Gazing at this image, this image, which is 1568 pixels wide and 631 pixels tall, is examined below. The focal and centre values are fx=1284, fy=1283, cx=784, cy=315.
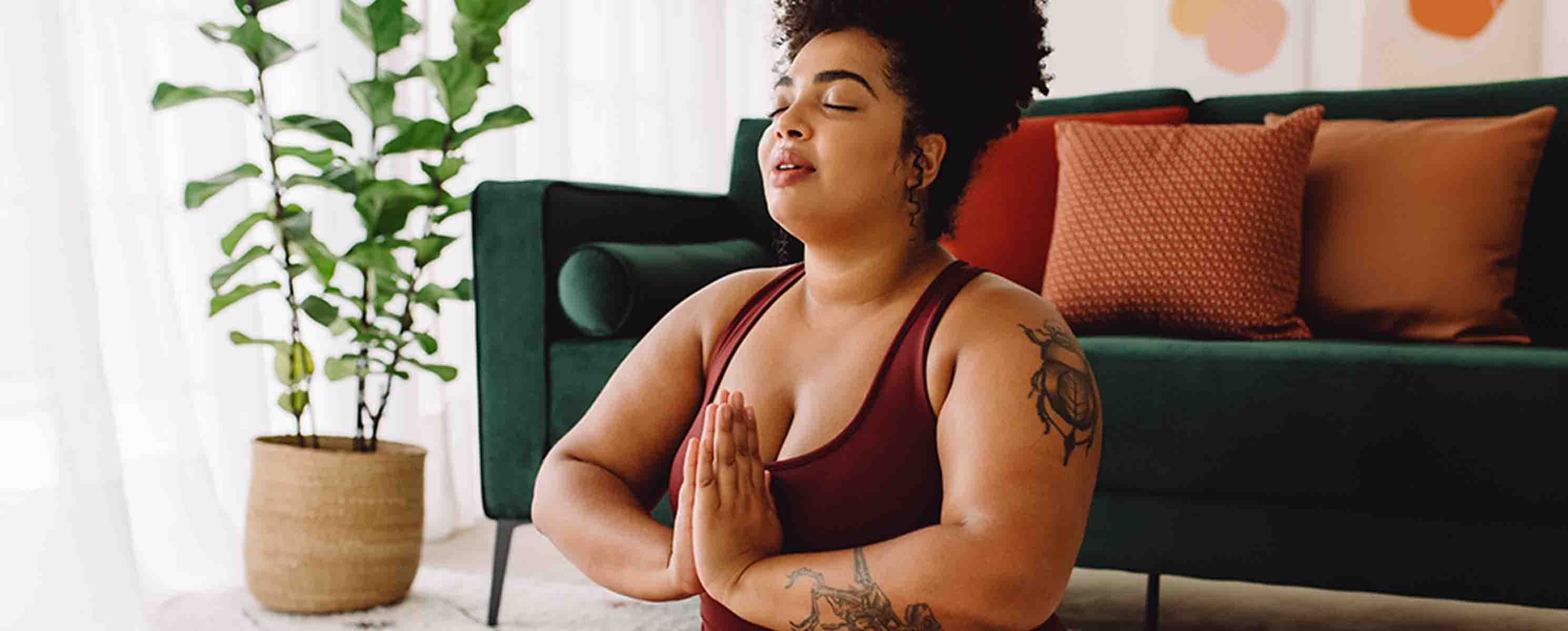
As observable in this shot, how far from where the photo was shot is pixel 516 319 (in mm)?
1931

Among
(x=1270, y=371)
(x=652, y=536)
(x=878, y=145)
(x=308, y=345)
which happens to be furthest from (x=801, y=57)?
(x=308, y=345)

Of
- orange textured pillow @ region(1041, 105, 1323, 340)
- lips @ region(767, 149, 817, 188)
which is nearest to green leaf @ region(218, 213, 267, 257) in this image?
orange textured pillow @ region(1041, 105, 1323, 340)

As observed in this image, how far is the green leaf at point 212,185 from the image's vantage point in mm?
1848

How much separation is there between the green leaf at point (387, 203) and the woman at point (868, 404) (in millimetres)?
Answer: 1106

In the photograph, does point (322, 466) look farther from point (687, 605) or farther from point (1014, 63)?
point (1014, 63)

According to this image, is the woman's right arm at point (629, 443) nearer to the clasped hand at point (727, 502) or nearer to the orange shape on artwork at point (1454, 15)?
the clasped hand at point (727, 502)

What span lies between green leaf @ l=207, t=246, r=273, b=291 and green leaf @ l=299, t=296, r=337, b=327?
10 cm

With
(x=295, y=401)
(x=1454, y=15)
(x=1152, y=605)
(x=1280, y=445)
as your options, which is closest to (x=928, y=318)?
(x=1280, y=445)

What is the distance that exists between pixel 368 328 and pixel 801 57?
1355 mm

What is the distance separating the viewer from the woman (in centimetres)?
77

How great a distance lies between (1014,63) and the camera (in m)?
0.89

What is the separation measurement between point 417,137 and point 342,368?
0.38m

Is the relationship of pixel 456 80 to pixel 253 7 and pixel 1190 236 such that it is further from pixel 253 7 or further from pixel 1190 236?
pixel 1190 236

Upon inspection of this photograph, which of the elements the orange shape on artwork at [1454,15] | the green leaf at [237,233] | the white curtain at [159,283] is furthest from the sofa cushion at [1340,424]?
the orange shape on artwork at [1454,15]
